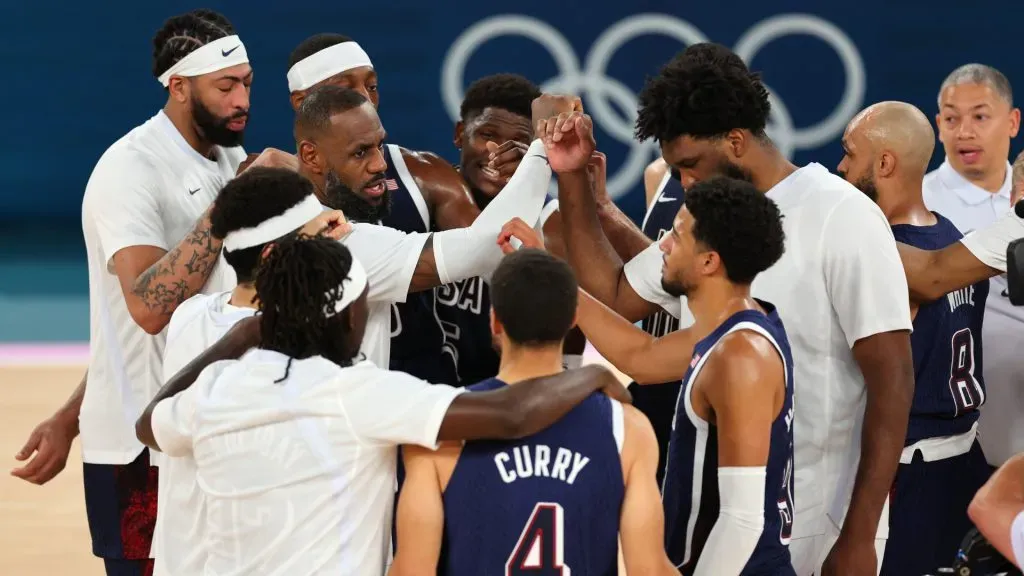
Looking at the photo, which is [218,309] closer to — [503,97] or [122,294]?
[122,294]

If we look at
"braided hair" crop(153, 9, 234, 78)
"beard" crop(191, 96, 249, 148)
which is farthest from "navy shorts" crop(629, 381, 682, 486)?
"braided hair" crop(153, 9, 234, 78)

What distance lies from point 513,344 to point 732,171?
1.34m

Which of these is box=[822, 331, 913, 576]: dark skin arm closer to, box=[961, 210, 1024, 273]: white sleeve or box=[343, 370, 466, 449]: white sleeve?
box=[961, 210, 1024, 273]: white sleeve

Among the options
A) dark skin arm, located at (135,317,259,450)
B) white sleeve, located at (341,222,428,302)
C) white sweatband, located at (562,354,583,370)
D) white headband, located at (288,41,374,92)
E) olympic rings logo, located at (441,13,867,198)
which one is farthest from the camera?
olympic rings logo, located at (441,13,867,198)

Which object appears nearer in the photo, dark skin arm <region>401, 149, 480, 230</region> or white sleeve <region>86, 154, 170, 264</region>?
white sleeve <region>86, 154, 170, 264</region>

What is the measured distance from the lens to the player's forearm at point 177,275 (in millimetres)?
4793

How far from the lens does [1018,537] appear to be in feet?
11.2

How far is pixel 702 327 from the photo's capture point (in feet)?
13.6

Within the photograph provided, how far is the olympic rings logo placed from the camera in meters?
14.5

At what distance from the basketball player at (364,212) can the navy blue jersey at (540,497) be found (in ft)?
3.43

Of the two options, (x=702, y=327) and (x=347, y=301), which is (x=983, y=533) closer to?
(x=702, y=327)

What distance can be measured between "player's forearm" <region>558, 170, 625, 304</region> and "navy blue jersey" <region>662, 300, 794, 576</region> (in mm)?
979

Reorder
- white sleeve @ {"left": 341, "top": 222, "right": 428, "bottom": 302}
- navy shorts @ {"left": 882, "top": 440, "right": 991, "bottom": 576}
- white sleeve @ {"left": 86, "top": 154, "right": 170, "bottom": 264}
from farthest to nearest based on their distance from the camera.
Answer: navy shorts @ {"left": 882, "top": 440, "right": 991, "bottom": 576}
white sleeve @ {"left": 86, "top": 154, "right": 170, "bottom": 264}
white sleeve @ {"left": 341, "top": 222, "right": 428, "bottom": 302}

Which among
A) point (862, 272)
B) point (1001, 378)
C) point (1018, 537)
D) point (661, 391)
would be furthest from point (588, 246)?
point (1018, 537)
